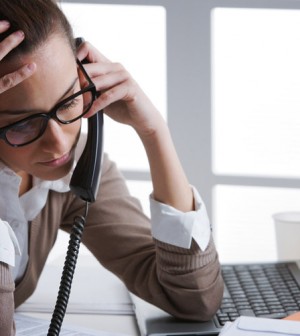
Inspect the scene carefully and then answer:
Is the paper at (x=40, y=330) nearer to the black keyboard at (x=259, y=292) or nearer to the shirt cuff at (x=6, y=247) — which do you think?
the shirt cuff at (x=6, y=247)

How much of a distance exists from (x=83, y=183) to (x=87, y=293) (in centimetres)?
26

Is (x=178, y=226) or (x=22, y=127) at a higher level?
(x=22, y=127)

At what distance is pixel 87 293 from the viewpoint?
162 cm

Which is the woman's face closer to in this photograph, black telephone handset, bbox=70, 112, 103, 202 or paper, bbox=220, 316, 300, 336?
black telephone handset, bbox=70, 112, 103, 202

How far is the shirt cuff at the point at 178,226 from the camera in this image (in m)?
1.47

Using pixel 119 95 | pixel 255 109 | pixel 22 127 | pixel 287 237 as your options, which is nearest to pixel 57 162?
pixel 22 127

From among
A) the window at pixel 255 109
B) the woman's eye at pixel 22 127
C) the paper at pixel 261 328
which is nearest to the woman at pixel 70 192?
the woman's eye at pixel 22 127

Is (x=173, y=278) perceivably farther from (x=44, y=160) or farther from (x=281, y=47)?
(x=281, y=47)

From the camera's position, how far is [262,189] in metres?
2.34

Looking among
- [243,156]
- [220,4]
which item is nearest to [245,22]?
[220,4]

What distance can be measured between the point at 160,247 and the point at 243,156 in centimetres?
87

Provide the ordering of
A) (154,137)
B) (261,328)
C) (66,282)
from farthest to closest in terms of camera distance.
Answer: (154,137) < (66,282) < (261,328)

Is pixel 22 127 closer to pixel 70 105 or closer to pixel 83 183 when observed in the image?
pixel 70 105

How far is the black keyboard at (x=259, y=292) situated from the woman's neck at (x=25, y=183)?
415 mm
